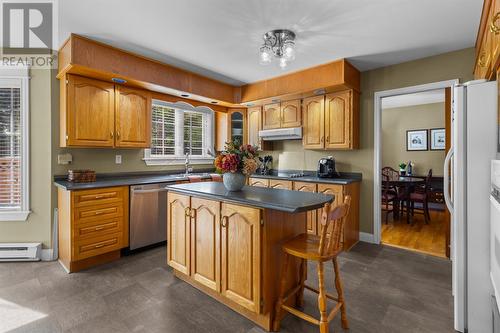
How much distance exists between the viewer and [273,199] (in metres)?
1.90

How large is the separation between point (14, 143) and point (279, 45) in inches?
131

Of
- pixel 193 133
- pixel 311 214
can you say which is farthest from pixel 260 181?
pixel 193 133

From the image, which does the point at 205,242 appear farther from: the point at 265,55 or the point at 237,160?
the point at 265,55

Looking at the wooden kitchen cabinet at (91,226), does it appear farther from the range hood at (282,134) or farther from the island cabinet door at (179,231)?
the range hood at (282,134)

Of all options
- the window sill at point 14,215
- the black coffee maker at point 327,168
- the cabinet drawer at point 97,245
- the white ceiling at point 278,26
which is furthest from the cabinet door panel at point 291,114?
the window sill at point 14,215

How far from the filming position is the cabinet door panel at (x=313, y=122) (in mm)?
3915

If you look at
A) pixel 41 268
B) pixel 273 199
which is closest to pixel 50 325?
pixel 41 268

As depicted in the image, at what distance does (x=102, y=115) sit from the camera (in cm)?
322

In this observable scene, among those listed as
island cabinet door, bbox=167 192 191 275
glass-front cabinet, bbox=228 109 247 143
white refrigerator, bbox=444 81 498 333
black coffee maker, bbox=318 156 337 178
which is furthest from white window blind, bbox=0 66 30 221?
white refrigerator, bbox=444 81 498 333

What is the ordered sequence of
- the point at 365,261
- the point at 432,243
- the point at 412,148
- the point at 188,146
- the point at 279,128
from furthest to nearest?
the point at 412,148
the point at 188,146
the point at 279,128
the point at 432,243
the point at 365,261

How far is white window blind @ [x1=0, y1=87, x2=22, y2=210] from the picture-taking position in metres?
3.09

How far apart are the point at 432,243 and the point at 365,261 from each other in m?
1.40

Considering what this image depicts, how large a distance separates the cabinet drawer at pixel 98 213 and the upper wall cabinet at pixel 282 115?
2693 mm

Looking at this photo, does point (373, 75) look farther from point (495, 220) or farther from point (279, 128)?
point (495, 220)
